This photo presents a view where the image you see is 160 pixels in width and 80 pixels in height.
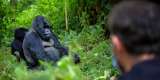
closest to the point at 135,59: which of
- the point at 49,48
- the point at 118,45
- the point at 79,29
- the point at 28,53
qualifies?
the point at 118,45

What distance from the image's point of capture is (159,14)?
1516 millimetres

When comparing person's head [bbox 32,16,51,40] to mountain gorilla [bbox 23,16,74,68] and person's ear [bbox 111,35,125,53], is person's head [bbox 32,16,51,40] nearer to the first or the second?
mountain gorilla [bbox 23,16,74,68]

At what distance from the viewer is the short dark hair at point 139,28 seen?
1.48 metres

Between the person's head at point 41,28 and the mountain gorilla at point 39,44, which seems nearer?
the mountain gorilla at point 39,44

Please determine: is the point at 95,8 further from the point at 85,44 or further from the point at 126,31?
the point at 126,31

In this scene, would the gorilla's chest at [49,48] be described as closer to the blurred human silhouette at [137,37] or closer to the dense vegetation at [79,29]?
the dense vegetation at [79,29]

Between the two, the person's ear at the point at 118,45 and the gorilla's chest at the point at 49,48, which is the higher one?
the person's ear at the point at 118,45

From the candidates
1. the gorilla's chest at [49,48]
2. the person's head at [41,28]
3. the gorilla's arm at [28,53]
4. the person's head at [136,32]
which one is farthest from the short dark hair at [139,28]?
the person's head at [41,28]

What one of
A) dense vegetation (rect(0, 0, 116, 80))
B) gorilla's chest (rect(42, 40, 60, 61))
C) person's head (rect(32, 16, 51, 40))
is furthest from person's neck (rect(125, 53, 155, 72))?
person's head (rect(32, 16, 51, 40))

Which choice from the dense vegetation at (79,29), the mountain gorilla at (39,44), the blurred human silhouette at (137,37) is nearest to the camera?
the blurred human silhouette at (137,37)

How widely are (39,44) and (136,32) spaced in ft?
Answer: 22.2

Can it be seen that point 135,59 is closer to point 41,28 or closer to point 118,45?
point 118,45

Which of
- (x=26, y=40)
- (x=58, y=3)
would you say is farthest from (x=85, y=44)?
(x=26, y=40)

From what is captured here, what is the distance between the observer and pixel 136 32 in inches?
58.1
